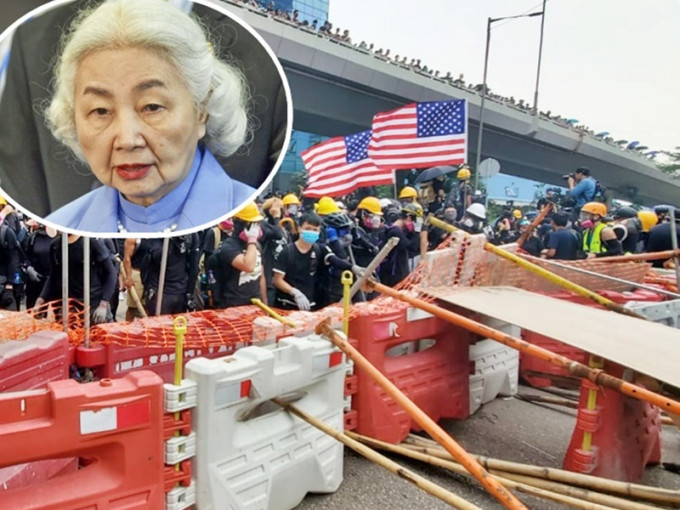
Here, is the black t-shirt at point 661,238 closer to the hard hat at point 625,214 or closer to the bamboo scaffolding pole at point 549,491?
the hard hat at point 625,214

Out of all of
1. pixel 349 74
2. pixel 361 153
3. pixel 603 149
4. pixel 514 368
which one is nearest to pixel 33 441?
pixel 514 368

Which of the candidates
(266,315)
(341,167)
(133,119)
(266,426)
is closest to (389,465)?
(266,426)

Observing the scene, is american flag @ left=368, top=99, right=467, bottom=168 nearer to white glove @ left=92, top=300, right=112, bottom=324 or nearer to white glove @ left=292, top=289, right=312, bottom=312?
white glove @ left=292, top=289, right=312, bottom=312

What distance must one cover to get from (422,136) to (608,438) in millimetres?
6499

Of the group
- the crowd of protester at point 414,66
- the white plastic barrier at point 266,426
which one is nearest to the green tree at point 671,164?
the crowd of protester at point 414,66

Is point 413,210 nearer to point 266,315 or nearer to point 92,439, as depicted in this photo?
point 266,315

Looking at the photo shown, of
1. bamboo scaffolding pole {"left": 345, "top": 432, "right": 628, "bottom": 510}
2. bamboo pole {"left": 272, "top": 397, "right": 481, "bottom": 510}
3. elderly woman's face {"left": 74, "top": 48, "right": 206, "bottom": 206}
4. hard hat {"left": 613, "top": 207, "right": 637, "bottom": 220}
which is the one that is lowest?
bamboo scaffolding pole {"left": 345, "top": 432, "right": 628, "bottom": 510}

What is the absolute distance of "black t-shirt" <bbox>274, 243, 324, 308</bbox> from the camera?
6219 mm

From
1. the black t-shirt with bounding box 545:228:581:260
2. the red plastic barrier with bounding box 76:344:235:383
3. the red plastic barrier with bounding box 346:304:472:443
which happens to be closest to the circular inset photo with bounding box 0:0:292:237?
the red plastic barrier with bounding box 76:344:235:383

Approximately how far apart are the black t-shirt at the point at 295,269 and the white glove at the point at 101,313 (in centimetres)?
173

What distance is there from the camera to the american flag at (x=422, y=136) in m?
9.33

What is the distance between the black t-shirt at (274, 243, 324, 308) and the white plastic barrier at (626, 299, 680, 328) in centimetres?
309

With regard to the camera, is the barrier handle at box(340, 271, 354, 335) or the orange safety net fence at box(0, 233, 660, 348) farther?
the barrier handle at box(340, 271, 354, 335)

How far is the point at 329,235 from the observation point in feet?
22.6
